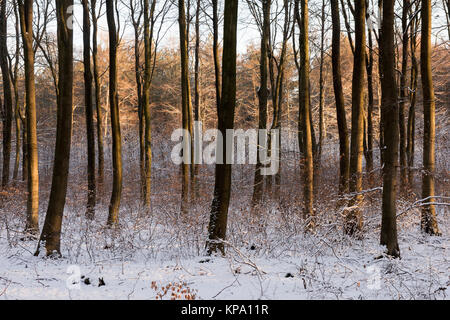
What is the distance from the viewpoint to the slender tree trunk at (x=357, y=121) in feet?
25.5

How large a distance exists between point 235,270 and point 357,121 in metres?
4.96

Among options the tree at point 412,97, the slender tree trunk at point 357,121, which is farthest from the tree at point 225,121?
the tree at point 412,97

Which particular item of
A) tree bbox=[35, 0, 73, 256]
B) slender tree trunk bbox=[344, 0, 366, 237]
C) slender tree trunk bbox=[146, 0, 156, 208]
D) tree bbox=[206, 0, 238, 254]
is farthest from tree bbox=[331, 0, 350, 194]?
slender tree trunk bbox=[146, 0, 156, 208]

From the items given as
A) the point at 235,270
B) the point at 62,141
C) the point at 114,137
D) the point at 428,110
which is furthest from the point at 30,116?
the point at 428,110

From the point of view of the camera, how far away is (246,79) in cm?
3456

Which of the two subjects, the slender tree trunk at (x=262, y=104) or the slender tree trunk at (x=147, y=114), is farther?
the slender tree trunk at (x=147, y=114)

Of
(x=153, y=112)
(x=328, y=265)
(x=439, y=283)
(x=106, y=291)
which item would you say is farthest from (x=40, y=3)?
(x=153, y=112)

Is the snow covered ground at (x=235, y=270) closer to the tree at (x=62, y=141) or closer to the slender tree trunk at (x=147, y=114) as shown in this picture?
the tree at (x=62, y=141)

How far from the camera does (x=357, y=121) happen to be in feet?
26.3

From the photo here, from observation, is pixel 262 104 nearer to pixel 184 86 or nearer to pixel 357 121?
pixel 184 86

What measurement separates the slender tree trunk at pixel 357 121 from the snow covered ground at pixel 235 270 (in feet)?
1.27

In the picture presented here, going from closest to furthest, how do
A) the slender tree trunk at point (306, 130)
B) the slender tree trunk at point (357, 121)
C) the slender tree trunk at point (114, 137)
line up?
the slender tree trunk at point (357, 121), the slender tree trunk at point (114, 137), the slender tree trunk at point (306, 130)

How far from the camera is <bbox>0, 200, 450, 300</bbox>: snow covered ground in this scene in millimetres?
4332
